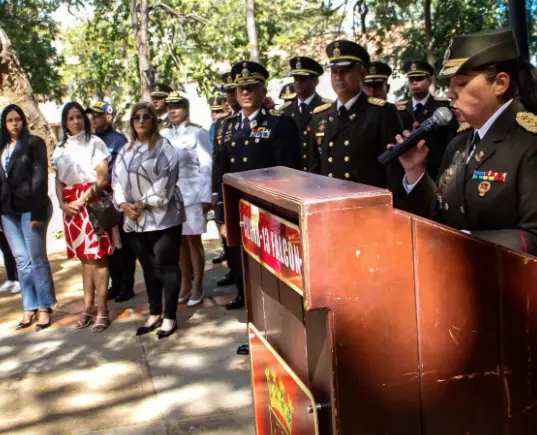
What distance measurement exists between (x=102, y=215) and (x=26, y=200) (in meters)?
0.68

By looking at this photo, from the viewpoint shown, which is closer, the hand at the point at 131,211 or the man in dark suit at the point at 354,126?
the man in dark suit at the point at 354,126

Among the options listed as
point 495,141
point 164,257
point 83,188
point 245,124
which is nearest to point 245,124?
point 245,124

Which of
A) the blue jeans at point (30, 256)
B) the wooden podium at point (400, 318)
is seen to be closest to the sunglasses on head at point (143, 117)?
the blue jeans at point (30, 256)

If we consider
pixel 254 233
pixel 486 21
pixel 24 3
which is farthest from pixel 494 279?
pixel 24 3

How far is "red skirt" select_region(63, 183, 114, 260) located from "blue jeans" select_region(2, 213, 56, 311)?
0.89 feet

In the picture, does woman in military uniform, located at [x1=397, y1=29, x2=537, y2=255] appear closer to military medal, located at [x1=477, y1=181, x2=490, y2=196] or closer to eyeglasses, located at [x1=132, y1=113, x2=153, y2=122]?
military medal, located at [x1=477, y1=181, x2=490, y2=196]

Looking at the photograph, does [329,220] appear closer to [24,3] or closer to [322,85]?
[24,3]

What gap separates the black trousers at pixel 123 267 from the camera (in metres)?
6.84

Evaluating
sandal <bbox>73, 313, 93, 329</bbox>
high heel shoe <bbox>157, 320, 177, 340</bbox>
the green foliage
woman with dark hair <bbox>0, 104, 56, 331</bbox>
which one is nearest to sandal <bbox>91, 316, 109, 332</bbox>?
sandal <bbox>73, 313, 93, 329</bbox>

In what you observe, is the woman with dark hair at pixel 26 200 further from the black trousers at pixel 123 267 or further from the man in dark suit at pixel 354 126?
the man in dark suit at pixel 354 126

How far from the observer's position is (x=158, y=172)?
209 inches

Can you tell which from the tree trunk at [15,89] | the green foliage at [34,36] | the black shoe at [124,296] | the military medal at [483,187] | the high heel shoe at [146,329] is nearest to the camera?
the military medal at [483,187]

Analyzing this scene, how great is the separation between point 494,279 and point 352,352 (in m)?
0.43

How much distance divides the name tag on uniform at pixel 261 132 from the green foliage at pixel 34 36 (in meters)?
16.7
